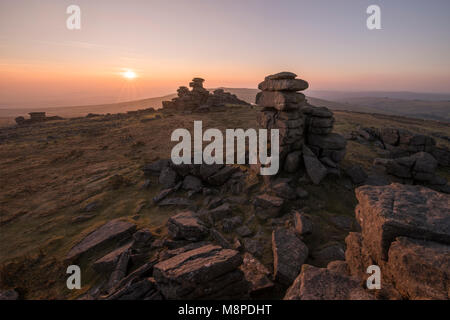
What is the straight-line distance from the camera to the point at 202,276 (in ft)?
14.2

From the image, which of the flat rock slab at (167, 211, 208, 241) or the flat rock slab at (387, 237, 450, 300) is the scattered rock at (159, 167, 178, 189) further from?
the flat rock slab at (387, 237, 450, 300)

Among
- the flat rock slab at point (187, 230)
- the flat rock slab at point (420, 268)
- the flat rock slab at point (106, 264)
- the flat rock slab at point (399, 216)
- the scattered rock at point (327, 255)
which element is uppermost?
the flat rock slab at point (399, 216)

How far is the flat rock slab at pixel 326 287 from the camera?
361cm

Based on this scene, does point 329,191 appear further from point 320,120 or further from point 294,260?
point 294,260

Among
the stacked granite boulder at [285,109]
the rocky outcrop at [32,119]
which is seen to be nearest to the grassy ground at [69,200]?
the stacked granite boulder at [285,109]

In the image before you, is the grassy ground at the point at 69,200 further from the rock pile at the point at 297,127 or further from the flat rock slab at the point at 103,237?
the rock pile at the point at 297,127

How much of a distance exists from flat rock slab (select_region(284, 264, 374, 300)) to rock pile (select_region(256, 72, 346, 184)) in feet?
21.5

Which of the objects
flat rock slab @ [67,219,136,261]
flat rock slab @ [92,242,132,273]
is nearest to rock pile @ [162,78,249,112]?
flat rock slab @ [67,219,136,261]

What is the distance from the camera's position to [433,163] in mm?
11305

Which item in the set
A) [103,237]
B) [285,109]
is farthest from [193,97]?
[103,237]

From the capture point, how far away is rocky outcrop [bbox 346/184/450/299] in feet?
11.2

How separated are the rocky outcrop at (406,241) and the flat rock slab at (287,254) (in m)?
1.39
